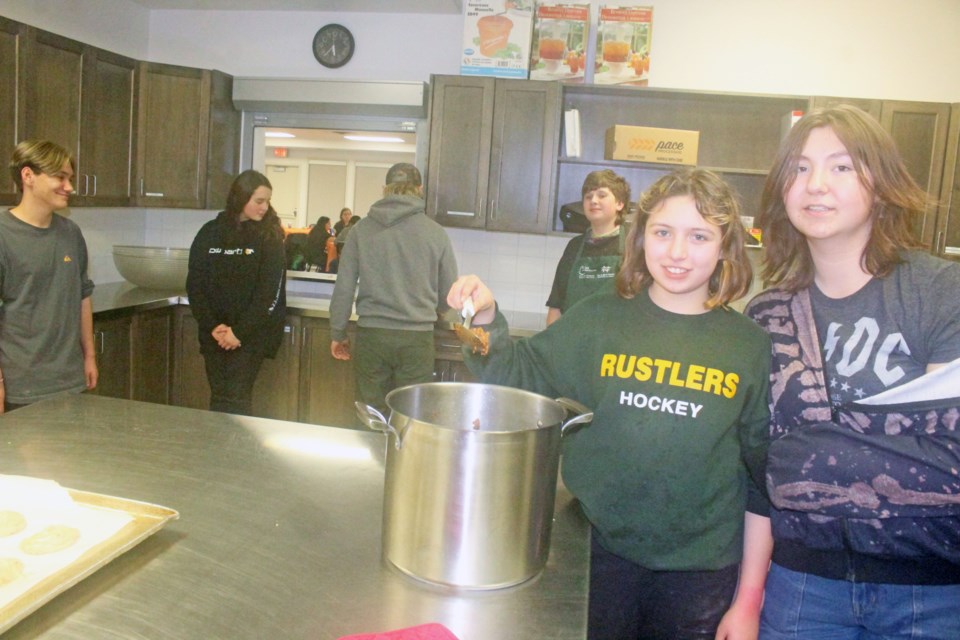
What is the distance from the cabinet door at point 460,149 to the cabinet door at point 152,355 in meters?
1.43

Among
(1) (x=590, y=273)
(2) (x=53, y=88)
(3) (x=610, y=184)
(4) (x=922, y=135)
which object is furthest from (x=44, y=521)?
(4) (x=922, y=135)

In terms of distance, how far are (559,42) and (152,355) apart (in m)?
2.44

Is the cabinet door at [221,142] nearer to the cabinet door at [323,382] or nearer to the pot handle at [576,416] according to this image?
the cabinet door at [323,382]

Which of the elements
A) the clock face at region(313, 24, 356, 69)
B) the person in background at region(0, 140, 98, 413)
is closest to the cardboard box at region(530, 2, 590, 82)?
the clock face at region(313, 24, 356, 69)

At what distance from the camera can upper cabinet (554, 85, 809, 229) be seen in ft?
11.7

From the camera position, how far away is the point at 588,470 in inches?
44.1

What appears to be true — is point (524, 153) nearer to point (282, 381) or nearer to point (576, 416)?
point (282, 381)

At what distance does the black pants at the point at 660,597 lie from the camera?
3.71 ft

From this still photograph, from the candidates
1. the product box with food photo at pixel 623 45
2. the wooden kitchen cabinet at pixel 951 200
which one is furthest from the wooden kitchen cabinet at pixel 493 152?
the wooden kitchen cabinet at pixel 951 200

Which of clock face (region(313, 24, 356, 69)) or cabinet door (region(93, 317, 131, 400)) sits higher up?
clock face (region(313, 24, 356, 69))

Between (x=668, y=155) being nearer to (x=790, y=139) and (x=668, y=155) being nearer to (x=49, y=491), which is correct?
(x=790, y=139)

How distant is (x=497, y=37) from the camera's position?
3484 millimetres

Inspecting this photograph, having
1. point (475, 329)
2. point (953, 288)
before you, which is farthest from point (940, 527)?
point (475, 329)

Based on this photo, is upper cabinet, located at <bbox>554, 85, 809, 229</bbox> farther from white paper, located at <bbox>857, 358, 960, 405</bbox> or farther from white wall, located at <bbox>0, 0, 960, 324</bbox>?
white paper, located at <bbox>857, 358, 960, 405</bbox>
